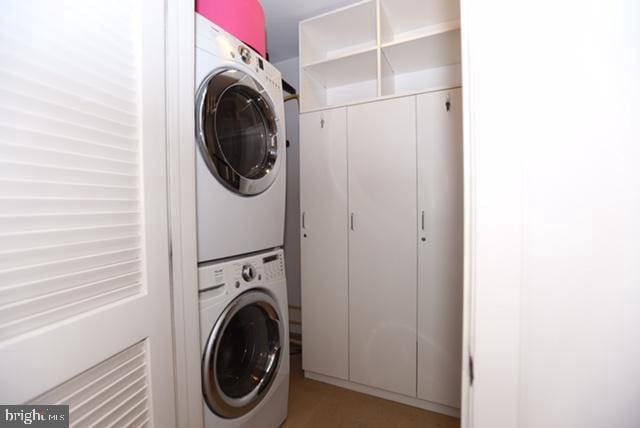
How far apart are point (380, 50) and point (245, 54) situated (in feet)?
3.02

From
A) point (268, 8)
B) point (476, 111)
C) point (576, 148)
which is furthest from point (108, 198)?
point (268, 8)

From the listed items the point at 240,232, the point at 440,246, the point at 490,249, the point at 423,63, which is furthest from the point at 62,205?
the point at 423,63

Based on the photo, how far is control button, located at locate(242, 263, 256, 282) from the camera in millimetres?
1190

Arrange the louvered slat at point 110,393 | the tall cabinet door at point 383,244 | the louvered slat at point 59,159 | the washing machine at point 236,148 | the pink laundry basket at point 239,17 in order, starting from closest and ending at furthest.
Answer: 1. the louvered slat at point 59,159
2. the louvered slat at point 110,393
3. the washing machine at point 236,148
4. the pink laundry basket at point 239,17
5. the tall cabinet door at point 383,244

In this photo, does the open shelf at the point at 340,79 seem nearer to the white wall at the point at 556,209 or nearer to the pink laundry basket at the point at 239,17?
the pink laundry basket at the point at 239,17

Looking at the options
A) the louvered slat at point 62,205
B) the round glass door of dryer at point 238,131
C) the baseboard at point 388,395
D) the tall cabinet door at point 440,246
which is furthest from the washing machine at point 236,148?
the baseboard at point 388,395

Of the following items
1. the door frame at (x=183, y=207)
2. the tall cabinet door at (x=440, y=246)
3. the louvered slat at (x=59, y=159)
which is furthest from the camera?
the tall cabinet door at (x=440, y=246)

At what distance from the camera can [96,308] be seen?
0.68 meters

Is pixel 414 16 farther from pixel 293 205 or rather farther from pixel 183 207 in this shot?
pixel 183 207

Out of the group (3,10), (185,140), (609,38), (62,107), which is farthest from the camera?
(185,140)

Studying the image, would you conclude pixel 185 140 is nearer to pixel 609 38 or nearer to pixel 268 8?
pixel 609 38

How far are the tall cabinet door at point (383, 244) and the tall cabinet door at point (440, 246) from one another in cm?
6

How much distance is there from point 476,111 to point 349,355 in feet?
5.76

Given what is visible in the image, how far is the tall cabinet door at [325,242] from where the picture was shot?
182 cm
